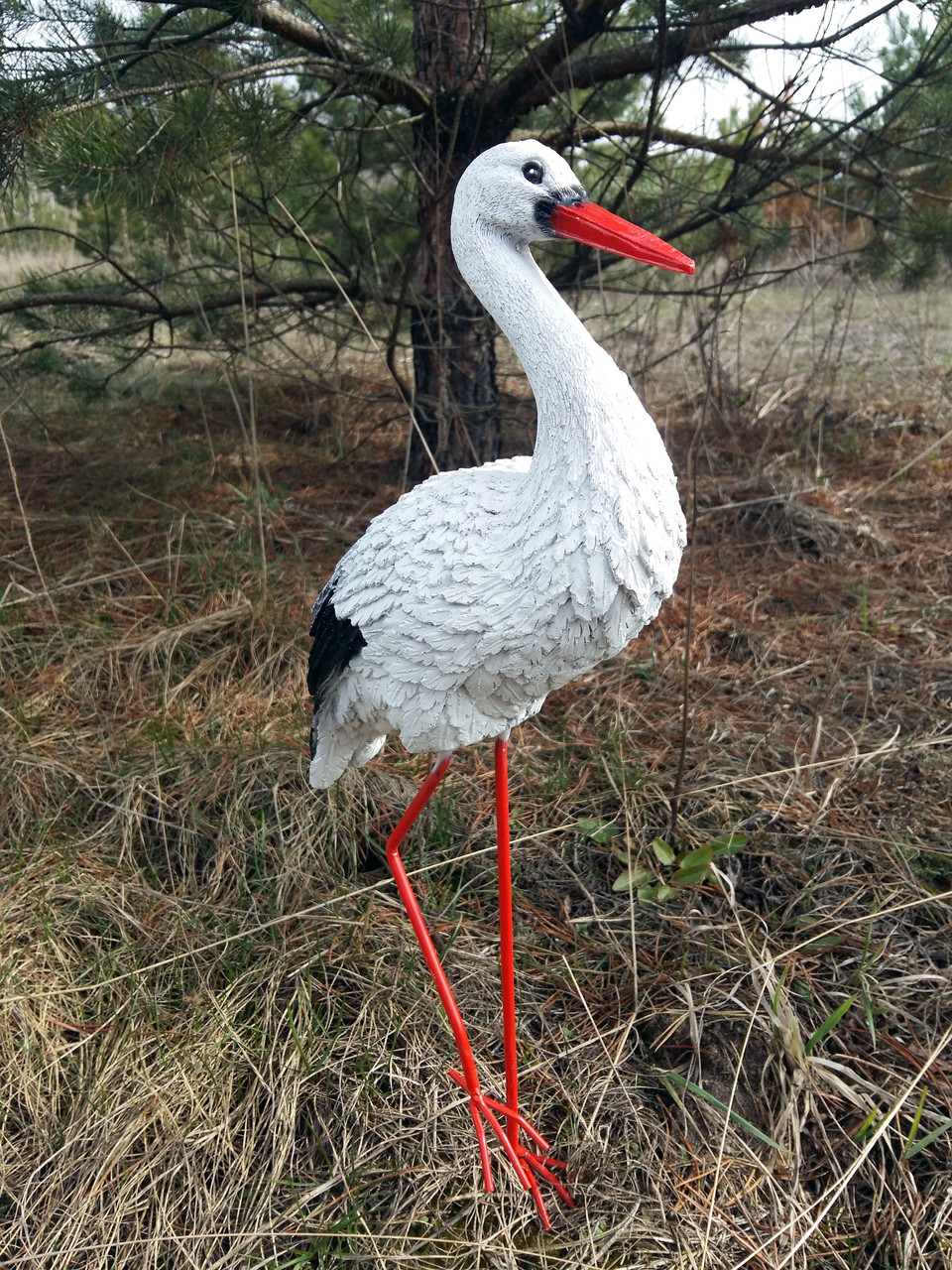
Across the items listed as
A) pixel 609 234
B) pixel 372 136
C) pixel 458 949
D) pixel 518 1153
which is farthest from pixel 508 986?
pixel 372 136

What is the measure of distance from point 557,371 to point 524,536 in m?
0.22

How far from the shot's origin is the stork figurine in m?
1.17

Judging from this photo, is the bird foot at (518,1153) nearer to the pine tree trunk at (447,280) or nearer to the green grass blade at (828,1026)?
the green grass blade at (828,1026)

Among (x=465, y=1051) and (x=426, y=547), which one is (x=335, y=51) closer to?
(x=426, y=547)

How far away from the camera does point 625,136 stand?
9.97 ft

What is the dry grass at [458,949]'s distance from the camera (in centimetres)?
154

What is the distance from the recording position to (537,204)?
50.1 inches

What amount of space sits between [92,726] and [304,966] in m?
1.04

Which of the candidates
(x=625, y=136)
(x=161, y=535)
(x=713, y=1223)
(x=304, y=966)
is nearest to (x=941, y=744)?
(x=713, y=1223)

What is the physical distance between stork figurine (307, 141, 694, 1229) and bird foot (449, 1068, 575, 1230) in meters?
0.67

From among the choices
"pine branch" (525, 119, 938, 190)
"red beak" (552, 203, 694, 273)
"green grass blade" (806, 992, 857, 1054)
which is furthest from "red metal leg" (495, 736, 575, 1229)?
"pine branch" (525, 119, 938, 190)

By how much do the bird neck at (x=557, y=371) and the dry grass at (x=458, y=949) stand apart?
49 cm

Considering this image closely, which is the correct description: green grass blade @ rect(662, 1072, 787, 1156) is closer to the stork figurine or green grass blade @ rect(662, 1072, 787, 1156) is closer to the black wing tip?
the stork figurine

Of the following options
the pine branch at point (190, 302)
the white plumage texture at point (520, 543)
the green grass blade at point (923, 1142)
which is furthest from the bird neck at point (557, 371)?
the pine branch at point (190, 302)
